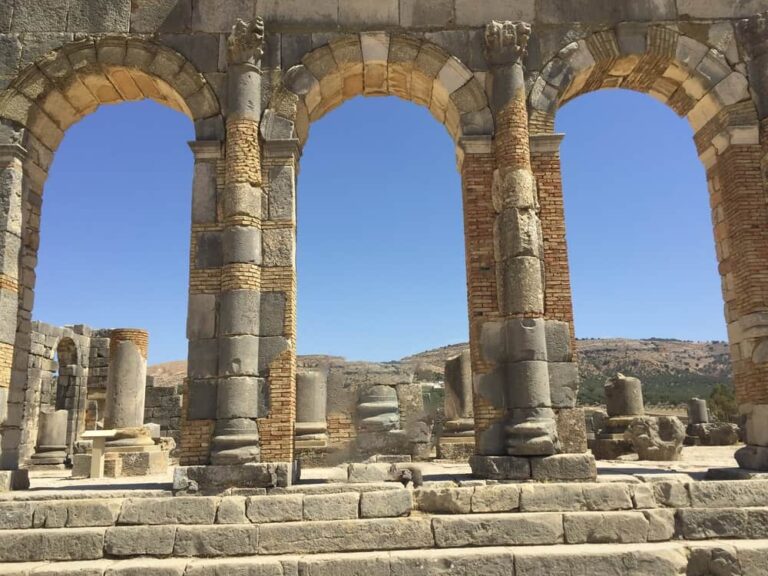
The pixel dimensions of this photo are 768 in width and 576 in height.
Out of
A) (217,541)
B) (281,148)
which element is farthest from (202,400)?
(281,148)

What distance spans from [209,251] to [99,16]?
4.22m

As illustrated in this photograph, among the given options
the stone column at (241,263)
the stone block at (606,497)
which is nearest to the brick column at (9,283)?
the stone column at (241,263)

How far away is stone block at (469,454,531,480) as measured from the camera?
7953 millimetres

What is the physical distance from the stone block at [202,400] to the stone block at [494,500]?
366 centimetres

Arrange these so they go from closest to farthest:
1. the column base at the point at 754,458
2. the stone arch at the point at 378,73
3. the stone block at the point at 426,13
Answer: the column base at the point at 754,458, the stone arch at the point at 378,73, the stone block at the point at 426,13

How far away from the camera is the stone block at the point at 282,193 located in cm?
899

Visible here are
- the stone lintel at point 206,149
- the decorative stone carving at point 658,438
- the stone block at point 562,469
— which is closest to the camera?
the stone block at point 562,469

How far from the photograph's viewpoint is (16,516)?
280 inches

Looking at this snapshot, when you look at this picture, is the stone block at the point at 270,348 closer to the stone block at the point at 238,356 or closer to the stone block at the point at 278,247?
the stone block at the point at 238,356

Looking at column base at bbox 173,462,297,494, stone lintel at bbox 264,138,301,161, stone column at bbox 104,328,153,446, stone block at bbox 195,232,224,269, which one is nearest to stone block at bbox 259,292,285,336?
stone block at bbox 195,232,224,269

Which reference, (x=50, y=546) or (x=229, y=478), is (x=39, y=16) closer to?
(x=229, y=478)

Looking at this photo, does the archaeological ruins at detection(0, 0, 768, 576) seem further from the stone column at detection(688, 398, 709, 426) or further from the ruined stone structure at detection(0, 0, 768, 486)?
the stone column at detection(688, 398, 709, 426)

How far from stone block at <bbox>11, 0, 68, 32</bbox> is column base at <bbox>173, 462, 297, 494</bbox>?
278 inches

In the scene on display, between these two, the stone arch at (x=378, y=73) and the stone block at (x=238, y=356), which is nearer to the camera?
the stone block at (x=238, y=356)
